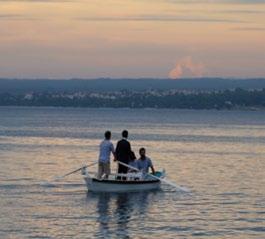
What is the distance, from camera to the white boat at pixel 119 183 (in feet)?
101

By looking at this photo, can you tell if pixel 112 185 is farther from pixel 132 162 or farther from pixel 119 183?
pixel 132 162

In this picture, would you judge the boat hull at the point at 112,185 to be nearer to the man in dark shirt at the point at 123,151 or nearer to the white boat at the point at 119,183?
the white boat at the point at 119,183

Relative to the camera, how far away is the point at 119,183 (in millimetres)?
30750

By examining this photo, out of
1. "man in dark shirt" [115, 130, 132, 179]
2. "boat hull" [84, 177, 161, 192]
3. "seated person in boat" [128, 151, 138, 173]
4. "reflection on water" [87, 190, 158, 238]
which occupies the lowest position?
"reflection on water" [87, 190, 158, 238]

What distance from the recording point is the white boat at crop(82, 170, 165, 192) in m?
30.7

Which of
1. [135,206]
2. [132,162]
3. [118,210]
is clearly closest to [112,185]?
[132,162]

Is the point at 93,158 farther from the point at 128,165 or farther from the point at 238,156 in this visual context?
the point at 128,165

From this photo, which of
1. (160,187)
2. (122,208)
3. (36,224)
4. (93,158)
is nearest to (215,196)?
(160,187)

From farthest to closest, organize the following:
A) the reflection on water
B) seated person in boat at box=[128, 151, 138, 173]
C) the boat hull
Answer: seated person in boat at box=[128, 151, 138, 173] → the boat hull → the reflection on water

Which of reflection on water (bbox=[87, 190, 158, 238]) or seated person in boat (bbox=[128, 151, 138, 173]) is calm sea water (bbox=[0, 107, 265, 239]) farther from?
seated person in boat (bbox=[128, 151, 138, 173])

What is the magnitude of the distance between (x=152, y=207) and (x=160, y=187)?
188 inches

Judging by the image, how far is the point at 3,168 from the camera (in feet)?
139

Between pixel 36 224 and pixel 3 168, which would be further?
pixel 3 168

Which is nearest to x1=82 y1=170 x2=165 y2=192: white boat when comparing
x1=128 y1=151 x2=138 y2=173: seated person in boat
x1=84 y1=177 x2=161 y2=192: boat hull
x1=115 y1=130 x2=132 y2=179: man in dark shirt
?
x1=84 y1=177 x2=161 y2=192: boat hull
